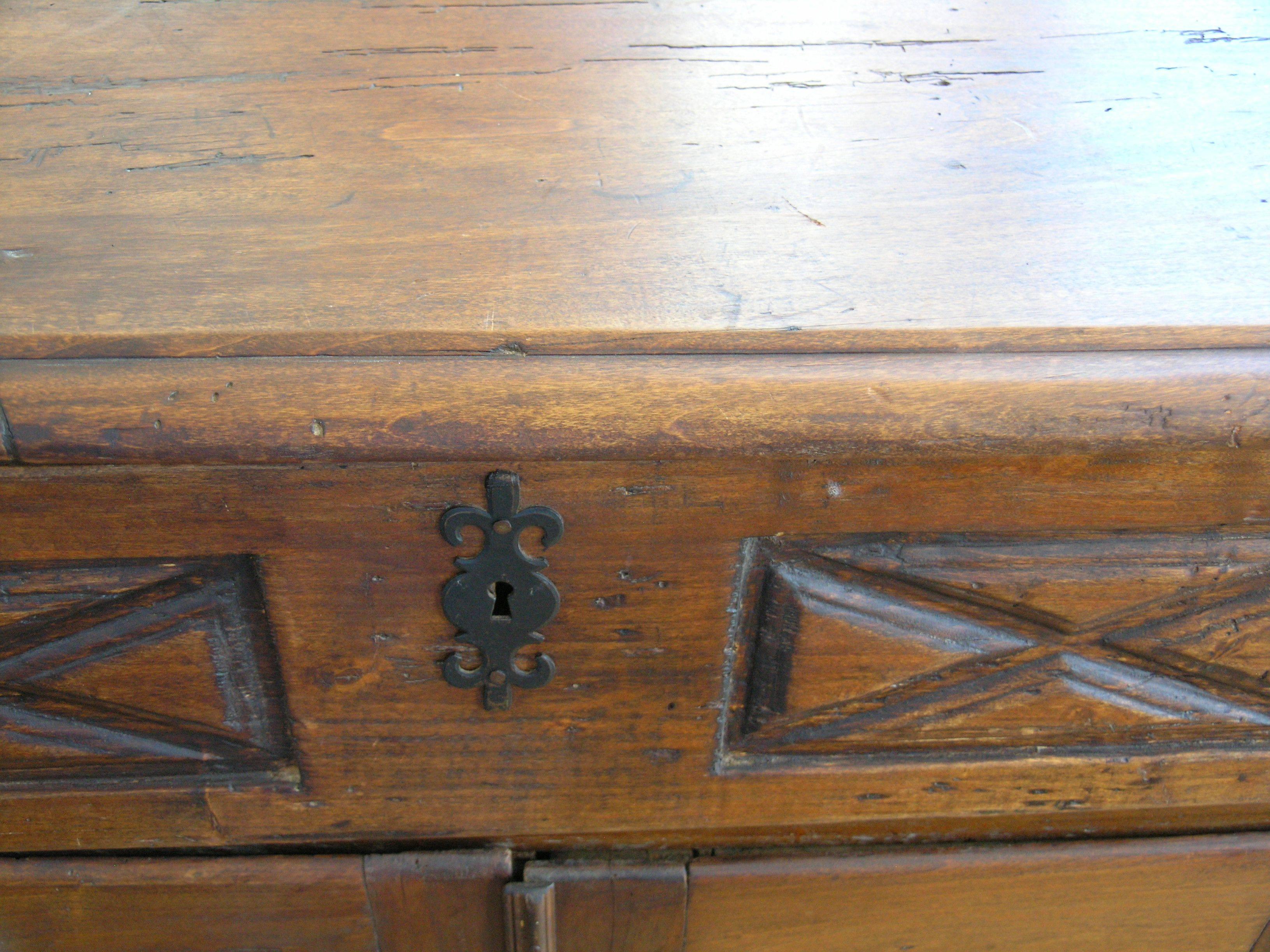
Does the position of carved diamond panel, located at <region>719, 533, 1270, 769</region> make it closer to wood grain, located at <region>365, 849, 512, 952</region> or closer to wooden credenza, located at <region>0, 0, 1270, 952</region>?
wooden credenza, located at <region>0, 0, 1270, 952</region>

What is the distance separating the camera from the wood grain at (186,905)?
610mm

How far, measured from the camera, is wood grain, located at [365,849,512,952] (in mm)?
609

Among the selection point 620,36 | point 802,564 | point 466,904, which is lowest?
point 466,904

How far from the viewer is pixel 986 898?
25.8 inches

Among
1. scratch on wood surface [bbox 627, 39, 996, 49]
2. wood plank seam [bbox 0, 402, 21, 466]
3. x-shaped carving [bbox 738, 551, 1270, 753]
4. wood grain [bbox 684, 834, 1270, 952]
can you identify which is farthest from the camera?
scratch on wood surface [bbox 627, 39, 996, 49]

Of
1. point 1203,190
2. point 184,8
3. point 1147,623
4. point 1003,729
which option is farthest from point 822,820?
point 184,8

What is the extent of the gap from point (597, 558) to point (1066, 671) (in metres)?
0.30

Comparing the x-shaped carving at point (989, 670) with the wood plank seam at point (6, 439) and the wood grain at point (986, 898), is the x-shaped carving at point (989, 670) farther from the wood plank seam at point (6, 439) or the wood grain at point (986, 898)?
the wood plank seam at point (6, 439)

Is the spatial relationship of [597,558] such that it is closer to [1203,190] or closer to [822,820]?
[822,820]

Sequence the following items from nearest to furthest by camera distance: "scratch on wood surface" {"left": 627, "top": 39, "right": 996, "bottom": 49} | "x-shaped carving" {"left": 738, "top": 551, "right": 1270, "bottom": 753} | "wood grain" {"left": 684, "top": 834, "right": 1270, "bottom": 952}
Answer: "x-shaped carving" {"left": 738, "top": 551, "right": 1270, "bottom": 753}, "wood grain" {"left": 684, "top": 834, "right": 1270, "bottom": 952}, "scratch on wood surface" {"left": 627, "top": 39, "right": 996, "bottom": 49}

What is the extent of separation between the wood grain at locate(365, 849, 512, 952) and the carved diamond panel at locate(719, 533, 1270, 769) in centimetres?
18

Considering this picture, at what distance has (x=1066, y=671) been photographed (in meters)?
0.56

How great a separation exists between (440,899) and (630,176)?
0.49m

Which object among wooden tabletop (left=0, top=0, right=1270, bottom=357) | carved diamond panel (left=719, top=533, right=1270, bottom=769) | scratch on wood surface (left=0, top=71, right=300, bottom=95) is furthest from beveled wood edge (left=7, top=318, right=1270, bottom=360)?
scratch on wood surface (left=0, top=71, right=300, bottom=95)
